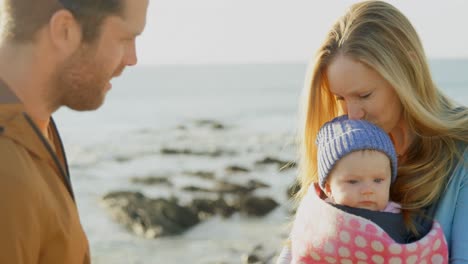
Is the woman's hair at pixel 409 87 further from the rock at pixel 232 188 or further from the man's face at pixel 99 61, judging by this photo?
the rock at pixel 232 188

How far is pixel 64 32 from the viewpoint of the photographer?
3.54 metres

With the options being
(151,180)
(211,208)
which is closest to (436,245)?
(211,208)

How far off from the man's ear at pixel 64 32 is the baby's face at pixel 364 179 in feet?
4.55

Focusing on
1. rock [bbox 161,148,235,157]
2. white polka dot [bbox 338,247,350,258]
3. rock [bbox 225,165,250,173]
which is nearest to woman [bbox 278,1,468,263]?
white polka dot [bbox 338,247,350,258]

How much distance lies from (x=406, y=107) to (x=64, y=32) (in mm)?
1715

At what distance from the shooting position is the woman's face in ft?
13.5

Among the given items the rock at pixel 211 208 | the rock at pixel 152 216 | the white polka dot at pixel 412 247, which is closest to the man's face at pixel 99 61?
the white polka dot at pixel 412 247

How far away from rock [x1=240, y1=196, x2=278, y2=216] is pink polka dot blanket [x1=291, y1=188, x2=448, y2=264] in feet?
30.0

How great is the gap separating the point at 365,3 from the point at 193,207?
946 cm

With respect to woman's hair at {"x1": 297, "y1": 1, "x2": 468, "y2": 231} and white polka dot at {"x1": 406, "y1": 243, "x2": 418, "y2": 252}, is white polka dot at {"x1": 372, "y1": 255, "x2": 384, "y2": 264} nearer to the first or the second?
white polka dot at {"x1": 406, "y1": 243, "x2": 418, "y2": 252}

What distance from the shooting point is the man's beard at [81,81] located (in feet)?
11.8

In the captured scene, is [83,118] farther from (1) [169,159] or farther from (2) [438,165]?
(2) [438,165]

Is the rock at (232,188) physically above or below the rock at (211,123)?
above

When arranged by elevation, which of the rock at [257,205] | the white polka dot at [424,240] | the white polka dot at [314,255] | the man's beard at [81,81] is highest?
the man's beard at [81,81]
